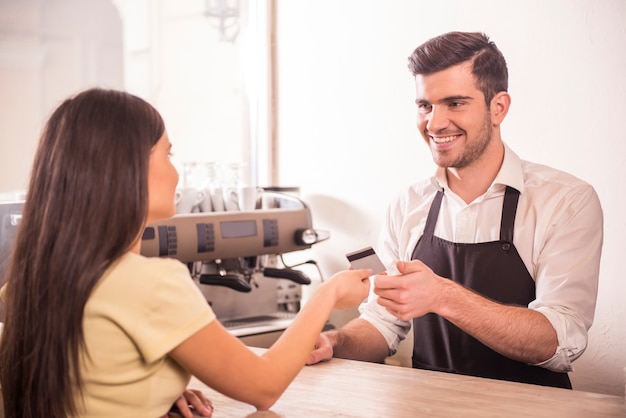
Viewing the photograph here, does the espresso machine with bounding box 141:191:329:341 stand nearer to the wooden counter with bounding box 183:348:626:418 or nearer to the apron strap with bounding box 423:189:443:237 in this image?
the apron strap with bounding box 423:189:443:237

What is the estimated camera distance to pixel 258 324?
2541 mm

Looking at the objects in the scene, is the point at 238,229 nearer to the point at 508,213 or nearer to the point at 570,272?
the point at 508,213

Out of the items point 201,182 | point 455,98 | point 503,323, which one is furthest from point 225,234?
point 503,323

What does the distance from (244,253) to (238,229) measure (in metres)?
0.09

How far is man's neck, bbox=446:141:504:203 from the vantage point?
2047 mm

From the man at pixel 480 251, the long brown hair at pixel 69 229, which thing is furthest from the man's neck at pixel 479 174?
the long brown hair at pixel 69 229

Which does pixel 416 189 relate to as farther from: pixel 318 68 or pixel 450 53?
pixel 318 68

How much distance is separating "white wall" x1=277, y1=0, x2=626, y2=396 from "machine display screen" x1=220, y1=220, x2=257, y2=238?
616 millimetres

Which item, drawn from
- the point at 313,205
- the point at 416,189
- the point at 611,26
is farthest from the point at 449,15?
the point at 313,205

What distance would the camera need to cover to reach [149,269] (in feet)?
3.35

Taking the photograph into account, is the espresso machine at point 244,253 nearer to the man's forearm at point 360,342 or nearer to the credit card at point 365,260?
the man's forearm at point 360,342

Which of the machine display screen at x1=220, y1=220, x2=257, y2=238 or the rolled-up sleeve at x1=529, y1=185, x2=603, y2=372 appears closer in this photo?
the rolled-up sleeve at x1=529, y1=185, x2=603, y2=372

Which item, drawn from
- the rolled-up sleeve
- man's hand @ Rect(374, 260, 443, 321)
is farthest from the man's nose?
man's hand @ Rect(374, 260, 443, 321)

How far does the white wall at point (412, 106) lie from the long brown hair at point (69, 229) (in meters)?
1.65
